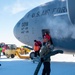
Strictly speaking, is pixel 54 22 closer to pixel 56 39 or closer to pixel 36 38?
pixel 56 39

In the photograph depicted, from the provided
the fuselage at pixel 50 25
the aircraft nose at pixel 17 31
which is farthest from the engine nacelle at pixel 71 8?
the aircraft nose at pixel 17 31

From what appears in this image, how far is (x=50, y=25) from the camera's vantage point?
56.9 ft

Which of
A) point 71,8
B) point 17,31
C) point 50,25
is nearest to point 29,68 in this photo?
point 50,25

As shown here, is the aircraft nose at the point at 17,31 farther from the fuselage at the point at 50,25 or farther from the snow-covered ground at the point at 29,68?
the snow-covered ground at the point at 29,68

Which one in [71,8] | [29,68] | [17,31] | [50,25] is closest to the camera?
[71,8]

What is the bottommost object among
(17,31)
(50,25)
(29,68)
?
(29,68)

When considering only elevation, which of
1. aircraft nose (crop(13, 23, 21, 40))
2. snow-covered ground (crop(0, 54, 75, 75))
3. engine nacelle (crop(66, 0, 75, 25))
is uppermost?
engine nacelle (crop(66, 0, 75, 25))

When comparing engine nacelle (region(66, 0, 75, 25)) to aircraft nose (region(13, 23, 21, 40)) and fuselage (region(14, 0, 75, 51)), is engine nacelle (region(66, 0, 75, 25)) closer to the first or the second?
fuselage (region(14, 0, 75, 51))

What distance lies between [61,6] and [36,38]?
3.82 m

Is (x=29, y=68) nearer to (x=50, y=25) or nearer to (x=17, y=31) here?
(x=50, y=25)

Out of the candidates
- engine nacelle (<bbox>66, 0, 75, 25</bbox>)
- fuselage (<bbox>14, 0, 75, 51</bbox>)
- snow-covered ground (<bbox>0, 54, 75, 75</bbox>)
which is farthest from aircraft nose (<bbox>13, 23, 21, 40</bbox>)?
engine nacelle (<bbox>66, 0, 75, 25</bbox>)

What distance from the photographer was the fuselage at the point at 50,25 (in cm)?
1609

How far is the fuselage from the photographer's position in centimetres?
1609

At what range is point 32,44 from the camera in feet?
66.1
